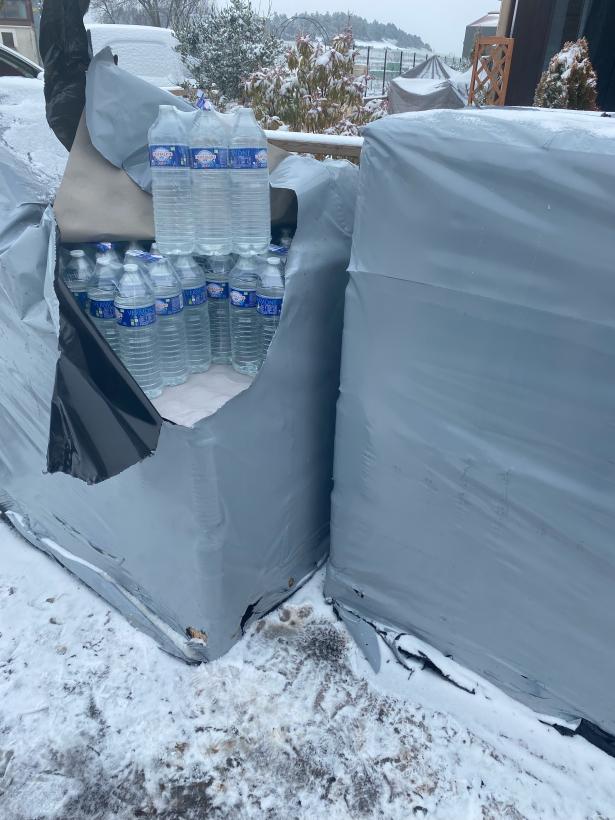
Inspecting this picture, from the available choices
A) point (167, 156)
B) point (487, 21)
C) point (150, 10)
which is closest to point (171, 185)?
point (167, 156)

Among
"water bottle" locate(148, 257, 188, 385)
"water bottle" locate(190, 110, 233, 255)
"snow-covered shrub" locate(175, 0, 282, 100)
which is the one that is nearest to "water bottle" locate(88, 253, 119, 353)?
"water bottle" locate(148, 257, 188, 385)

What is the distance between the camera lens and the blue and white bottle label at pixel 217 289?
1.86 meters

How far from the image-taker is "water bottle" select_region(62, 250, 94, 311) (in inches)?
67.0

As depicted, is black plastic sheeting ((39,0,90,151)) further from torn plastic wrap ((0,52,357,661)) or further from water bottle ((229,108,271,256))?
water bottle ((229,108,271,256))

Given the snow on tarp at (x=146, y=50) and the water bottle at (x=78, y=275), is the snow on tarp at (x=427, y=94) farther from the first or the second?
the water bottle at (x=78, y=275)

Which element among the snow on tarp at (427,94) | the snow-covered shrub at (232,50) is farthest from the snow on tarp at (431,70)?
the snow-covered shrub at (232,50)

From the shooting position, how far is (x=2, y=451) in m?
2.26

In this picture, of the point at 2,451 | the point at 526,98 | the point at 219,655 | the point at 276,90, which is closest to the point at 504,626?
the point at 219,655

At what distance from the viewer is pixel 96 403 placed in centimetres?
146

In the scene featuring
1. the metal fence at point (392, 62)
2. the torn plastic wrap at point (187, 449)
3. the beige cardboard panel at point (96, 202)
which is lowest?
the torn plastic wrap at point (187, 449)

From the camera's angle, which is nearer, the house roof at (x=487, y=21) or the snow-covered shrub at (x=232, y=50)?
the snow-covered shrub at (x=232, y=50)

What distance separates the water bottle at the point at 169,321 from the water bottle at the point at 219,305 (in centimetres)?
16

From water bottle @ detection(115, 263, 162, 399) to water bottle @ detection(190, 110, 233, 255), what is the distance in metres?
0.31

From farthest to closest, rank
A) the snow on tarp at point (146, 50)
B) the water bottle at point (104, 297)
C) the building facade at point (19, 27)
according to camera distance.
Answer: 1. the building facade at point (19, 27)
2. the snow on tarp at point (146, 50)
3. the water bottle at point (104, 297)
